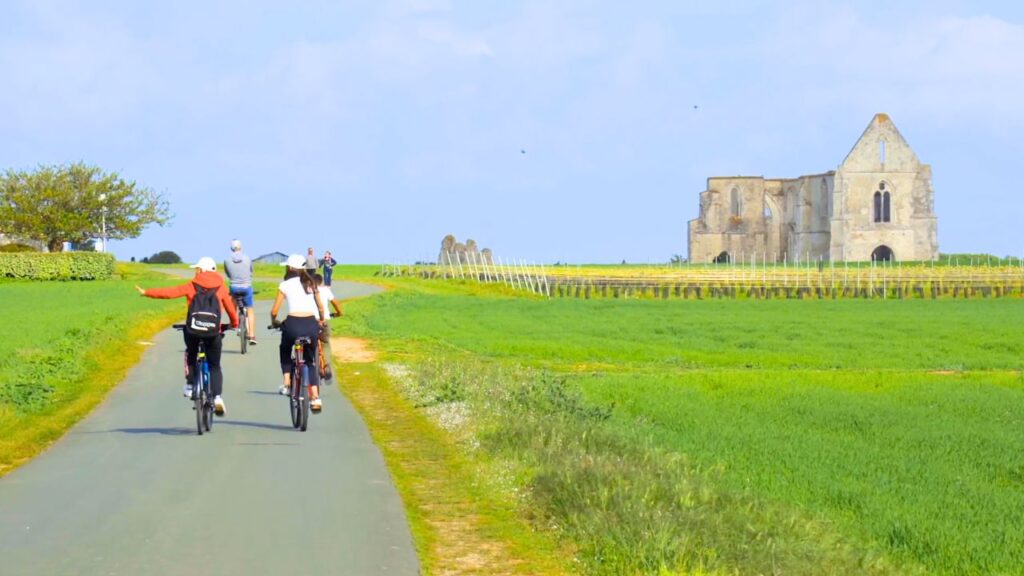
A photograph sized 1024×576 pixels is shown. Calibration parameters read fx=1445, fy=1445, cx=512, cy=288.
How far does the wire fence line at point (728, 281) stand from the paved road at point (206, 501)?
49085 millimetres

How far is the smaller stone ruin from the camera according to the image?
79.9m

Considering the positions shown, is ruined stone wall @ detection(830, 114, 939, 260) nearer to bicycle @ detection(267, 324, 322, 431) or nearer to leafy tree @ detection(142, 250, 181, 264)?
leafy tree @ detection(142, 250, 181, 264)

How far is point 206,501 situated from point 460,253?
72.1 m

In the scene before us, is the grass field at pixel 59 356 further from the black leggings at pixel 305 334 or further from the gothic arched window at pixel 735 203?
the gothic arched window at pixel 735 203

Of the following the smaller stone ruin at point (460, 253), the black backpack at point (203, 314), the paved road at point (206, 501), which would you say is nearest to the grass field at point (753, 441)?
the paved road at point (206, 501)

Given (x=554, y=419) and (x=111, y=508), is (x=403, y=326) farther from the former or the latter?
(x=111, y=508)

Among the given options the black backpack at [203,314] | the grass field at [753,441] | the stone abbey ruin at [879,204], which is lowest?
the grass field at [753,441]

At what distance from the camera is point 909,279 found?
7281 cm

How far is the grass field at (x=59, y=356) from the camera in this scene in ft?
51.8

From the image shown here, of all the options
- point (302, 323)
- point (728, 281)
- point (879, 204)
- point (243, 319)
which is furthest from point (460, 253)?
point (302, 323)

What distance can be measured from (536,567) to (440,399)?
8830 millimetres

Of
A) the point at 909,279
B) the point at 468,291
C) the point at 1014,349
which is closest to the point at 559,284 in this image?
the point at 468,291

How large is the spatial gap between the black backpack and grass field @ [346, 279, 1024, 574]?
286 centimetres

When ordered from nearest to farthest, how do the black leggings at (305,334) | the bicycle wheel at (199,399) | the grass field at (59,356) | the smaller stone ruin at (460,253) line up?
the bicycle wheel at (199,399) → the black leggings at (305,334) → the grass field at (59,356) → the smaller stone ruin at (460,253)
